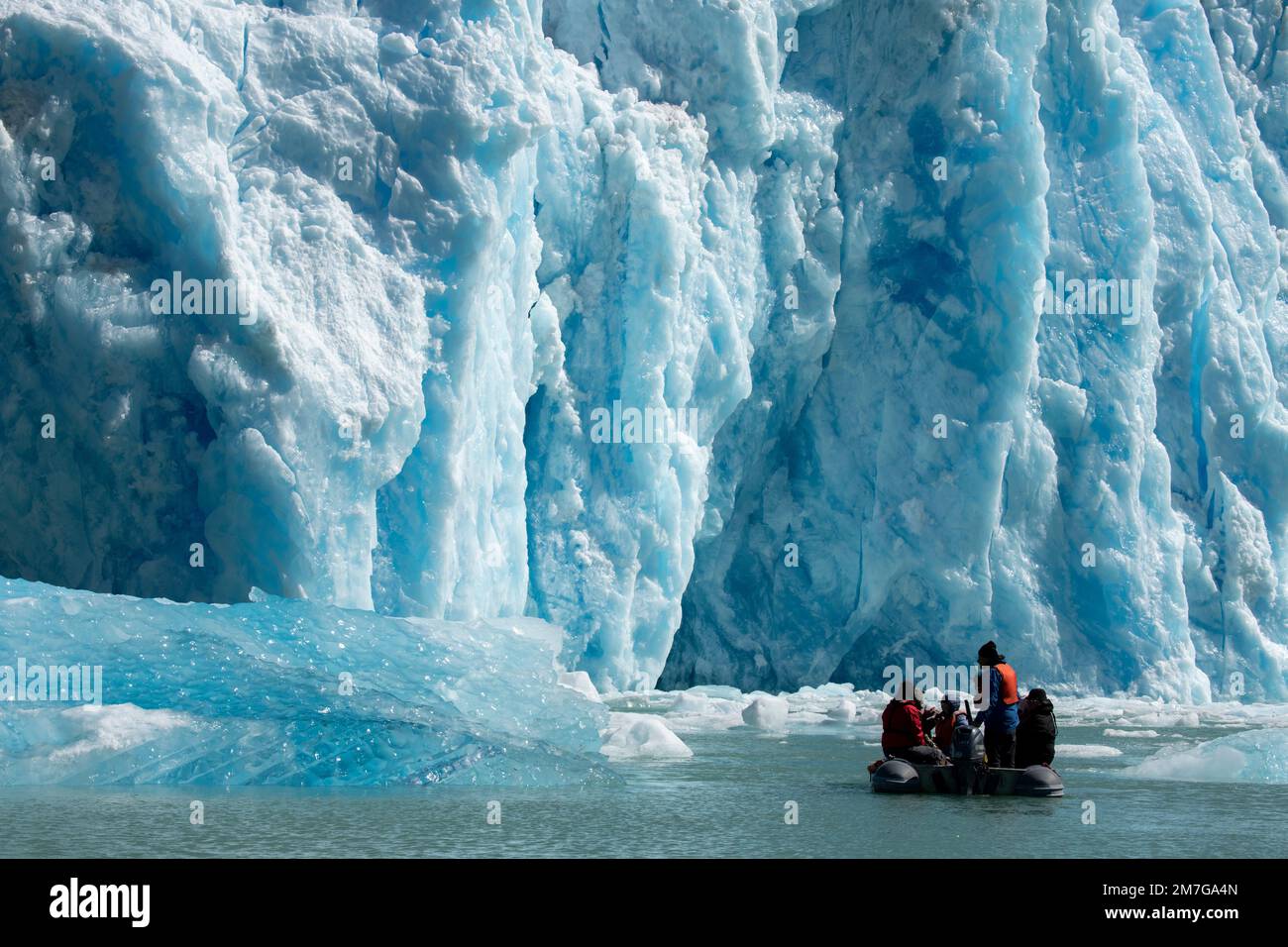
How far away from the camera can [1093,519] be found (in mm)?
20141

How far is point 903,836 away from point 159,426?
7748 millimetres

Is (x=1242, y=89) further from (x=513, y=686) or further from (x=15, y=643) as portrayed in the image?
(x=15, y=643)

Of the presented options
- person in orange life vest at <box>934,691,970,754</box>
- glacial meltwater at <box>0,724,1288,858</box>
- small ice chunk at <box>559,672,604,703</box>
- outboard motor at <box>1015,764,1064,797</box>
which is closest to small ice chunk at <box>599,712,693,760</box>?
glacial meltwater at <box>0,724,1288,858</box>

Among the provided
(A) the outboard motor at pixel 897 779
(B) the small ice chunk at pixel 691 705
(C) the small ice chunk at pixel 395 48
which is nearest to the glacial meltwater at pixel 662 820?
(A) the outboard motor at pixel 897 779

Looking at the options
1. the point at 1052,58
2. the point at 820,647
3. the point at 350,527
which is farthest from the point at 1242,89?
the point at 350,527

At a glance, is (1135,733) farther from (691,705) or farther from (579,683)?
(579,683)

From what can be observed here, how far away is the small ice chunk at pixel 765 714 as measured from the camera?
14.6m

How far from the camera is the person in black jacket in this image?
29.2 ft

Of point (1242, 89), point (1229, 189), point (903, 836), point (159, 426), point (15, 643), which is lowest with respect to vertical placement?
point (903, 836)

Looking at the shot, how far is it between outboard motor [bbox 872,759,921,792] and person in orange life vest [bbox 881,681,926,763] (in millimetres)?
148

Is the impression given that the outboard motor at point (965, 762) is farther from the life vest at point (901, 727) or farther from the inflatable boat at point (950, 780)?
the life vest at point (901, 727)

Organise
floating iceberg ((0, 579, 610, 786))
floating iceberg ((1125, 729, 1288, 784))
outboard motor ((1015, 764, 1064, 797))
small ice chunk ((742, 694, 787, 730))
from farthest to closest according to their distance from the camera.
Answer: small ice chunk ((742, 694, 787, 730))
floating iceberg ((1125, 729, 1288, 784))
outboard motor ((1015, 764, 1064, 797))
floating iceberg ((0, 579, 610, 786))

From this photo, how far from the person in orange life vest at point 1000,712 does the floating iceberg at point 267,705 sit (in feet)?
6.96

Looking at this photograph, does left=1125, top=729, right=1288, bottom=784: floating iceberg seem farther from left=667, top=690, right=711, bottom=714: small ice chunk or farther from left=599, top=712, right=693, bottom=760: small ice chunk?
left=667, top=690, right=711, bottom=714: small ice chunk
